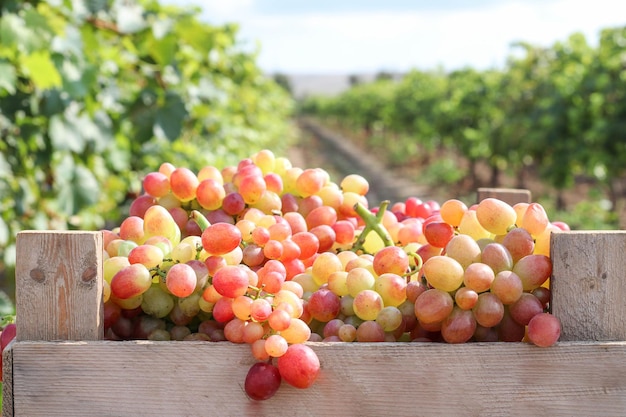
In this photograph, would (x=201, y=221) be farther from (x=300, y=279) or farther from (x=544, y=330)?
(x=544, y=330)

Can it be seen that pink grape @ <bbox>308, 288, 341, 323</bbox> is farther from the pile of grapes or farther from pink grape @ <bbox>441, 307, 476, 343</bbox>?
pink grape @ <bbox>441, 307, 476, 343</bbox>

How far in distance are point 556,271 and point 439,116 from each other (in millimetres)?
13138

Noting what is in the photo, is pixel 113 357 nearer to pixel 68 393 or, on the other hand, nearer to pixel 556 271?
pixel 68 393

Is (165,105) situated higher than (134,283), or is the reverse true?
(165,105)

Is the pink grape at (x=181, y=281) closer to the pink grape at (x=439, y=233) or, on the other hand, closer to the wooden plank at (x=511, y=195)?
the pink grape at (x=439, y=233)

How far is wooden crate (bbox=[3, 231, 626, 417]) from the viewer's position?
1.02 metres

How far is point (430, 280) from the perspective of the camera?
1.05 m

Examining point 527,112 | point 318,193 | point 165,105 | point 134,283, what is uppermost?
point 527,112

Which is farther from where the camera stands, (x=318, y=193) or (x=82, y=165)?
(x=82, y=165)

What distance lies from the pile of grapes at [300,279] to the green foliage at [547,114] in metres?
6.92

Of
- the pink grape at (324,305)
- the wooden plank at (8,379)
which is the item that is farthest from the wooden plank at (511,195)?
the wooden plank at (8,379)

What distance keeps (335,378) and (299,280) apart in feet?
0.72

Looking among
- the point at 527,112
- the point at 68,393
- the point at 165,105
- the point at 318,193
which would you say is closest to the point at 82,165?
the point at 165,105

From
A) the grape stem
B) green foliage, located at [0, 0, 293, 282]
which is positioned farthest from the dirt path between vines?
the grape stem
